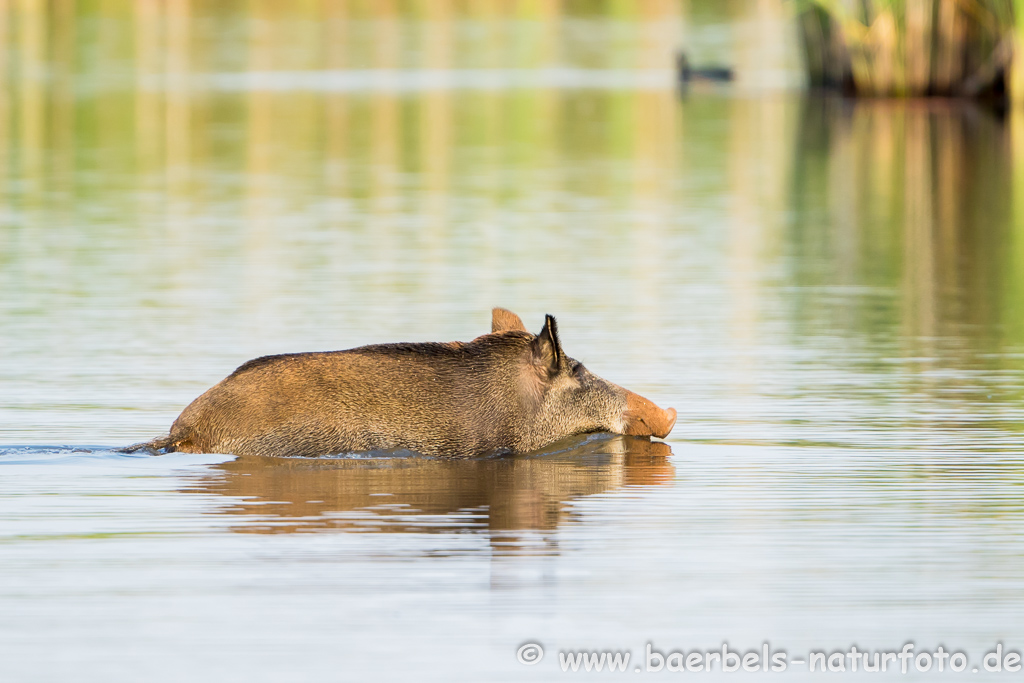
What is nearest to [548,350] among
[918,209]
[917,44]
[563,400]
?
[563,400]

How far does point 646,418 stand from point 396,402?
155cm

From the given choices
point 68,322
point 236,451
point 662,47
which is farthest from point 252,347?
point 662,47

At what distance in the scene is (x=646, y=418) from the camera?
36.6 ft

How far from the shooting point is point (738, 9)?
8944cm

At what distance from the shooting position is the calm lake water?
24.1ft

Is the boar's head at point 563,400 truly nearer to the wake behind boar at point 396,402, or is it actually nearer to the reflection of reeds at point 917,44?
the wake behind boar at point 396,402

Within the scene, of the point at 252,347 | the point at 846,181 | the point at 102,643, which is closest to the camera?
the point at 102,643

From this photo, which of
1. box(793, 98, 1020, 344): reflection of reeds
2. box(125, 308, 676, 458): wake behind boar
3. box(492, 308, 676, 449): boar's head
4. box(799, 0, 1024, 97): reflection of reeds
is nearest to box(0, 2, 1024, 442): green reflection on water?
box(793, 98, 1020, 344): reflection of reeds

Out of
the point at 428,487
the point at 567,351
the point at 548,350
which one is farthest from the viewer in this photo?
the point at 567,351

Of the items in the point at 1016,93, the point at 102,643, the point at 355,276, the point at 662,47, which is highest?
the point at 662,47

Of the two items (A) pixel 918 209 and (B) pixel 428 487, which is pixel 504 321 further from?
A: (A) pixel 918 209

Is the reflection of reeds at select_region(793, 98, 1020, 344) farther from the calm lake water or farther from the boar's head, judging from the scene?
the boar's head

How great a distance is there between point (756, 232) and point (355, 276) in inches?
238

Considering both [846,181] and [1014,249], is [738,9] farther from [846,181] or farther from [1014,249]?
[1014,249]
